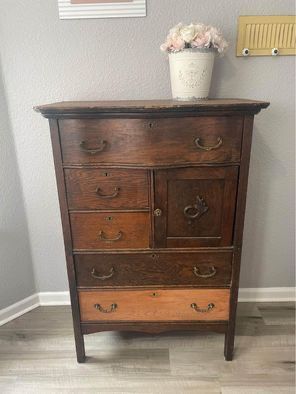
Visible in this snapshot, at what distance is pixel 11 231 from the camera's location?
1646mm

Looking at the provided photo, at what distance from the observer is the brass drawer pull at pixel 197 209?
117cm

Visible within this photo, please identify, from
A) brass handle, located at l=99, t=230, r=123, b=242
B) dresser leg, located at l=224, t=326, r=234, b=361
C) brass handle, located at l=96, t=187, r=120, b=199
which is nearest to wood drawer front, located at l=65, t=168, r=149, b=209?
brass handle, located at l=96, t=187, r=120, b=199

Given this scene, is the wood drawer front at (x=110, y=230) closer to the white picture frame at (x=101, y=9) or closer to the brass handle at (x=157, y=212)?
the brass handle at (x=157, y=212)

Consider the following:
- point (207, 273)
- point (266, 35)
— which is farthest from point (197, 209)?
point (266, 35)

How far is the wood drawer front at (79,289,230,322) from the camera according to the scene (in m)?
1.30

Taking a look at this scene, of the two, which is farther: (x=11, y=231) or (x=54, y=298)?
(x=54, y=298)

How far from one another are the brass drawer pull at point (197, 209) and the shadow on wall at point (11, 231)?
969 mm

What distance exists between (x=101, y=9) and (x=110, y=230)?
39.2 inches

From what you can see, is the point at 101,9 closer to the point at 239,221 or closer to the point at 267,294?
the point at 239,221

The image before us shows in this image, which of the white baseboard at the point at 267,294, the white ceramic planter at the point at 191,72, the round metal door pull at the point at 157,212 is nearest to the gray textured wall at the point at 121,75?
the white ceramic planter at the point at 191,72

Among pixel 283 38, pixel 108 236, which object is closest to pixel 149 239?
pixel 108 236

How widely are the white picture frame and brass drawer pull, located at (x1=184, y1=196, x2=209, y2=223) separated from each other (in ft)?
2.94

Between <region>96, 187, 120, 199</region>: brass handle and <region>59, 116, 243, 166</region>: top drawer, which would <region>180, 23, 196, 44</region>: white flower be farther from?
<region>96, 187, 120, 199</region>: brass handle

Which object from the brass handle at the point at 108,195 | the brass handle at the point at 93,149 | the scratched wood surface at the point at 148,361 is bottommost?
the scratched wood surface at the point at 148,361
